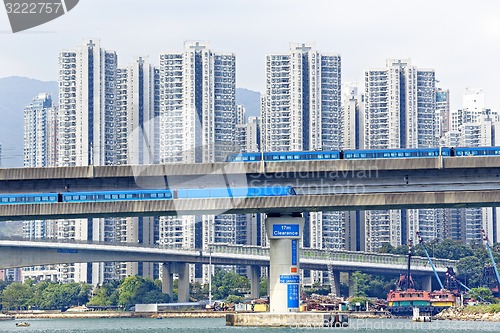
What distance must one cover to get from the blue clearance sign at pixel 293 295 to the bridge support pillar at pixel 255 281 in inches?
3201

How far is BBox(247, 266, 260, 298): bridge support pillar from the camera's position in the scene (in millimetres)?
165875

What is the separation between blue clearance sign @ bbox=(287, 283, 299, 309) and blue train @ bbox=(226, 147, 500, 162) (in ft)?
30.7

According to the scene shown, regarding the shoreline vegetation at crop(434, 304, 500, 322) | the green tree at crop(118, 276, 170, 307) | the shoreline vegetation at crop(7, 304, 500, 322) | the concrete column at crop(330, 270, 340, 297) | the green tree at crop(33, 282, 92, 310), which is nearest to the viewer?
the shoreline vegetation at crop(434, 304, 500, 322)

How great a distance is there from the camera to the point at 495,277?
563 feet

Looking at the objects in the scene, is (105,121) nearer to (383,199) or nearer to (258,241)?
(258,241)

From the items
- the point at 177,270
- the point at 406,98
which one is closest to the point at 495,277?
the point at 406,98

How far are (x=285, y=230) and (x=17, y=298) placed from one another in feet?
352

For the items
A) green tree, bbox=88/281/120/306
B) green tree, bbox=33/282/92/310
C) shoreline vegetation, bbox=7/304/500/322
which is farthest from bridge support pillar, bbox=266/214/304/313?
green tree, bbox=33/282/92/310

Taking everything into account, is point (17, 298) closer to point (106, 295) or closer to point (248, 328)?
point (106, 295)

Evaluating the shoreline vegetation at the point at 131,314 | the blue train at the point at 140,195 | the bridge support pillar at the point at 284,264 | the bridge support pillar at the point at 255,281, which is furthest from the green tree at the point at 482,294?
the blue train at the point at 140,195

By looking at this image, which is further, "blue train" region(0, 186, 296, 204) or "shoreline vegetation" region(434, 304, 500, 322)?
"shoreline vegetation" region(434, 304, 500, 322)

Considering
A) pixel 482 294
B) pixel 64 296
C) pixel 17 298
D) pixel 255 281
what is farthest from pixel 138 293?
pixel 482 294

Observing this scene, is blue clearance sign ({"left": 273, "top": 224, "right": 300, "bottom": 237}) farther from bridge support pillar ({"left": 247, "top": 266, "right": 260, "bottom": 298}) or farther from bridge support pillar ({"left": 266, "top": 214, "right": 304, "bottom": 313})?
bridge support pillar ({"left": 247, "top": 266, "right": 260, "bottom": 298})

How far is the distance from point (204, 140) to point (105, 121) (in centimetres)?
1655
